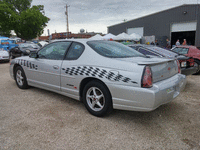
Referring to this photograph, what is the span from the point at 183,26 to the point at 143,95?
2182cm

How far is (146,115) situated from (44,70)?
2.49 m

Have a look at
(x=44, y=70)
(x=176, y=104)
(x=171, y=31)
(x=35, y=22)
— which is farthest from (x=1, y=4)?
(x=176, y=104)

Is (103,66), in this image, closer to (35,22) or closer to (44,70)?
(44,70)

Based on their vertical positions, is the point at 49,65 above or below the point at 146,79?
above

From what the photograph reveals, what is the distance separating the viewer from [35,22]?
102 ft

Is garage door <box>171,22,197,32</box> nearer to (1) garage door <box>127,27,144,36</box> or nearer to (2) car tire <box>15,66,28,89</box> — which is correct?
(1) garage door <box>127,27,144,36</box>

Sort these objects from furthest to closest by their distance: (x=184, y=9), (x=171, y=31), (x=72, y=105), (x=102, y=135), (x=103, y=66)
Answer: (x=171, y=31)
(x=184, y=9)
(x=72, y=105)
(x=103, y=66)
(x=102, y=135)


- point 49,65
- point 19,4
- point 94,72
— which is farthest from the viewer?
point 19,4

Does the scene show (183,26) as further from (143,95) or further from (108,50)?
(143,95)

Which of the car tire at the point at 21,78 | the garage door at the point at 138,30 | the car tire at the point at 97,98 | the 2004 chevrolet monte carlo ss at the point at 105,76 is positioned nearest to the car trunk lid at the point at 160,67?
the 2004 chevrolet monte carlo ss at the point at 105,76

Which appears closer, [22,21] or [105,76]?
[105,76]

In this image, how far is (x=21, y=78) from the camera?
4867 mm

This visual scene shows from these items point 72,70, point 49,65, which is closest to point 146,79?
point 72,70

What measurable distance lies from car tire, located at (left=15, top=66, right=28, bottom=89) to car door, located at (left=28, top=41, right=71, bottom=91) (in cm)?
46
